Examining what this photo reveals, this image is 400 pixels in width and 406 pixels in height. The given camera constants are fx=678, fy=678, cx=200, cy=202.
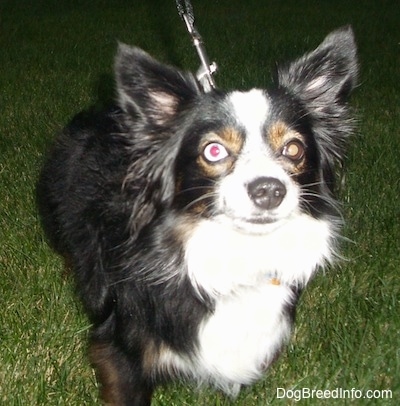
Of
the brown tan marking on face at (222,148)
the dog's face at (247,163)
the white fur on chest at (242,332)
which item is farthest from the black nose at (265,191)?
the white fur on chest at (242,332)

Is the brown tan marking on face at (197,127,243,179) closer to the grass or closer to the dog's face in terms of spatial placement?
the dog's face

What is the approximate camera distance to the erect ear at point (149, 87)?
221cm

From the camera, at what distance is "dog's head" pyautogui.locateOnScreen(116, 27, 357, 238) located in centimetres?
222

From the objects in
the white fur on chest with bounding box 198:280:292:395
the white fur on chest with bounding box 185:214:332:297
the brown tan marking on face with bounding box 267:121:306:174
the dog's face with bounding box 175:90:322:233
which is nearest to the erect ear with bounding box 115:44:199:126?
the dog's face with bounding box 175:90:322:233

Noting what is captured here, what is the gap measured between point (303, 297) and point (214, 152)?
1271mm

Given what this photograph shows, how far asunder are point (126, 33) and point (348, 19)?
3.94 metres

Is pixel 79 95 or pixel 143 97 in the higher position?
pixel 143 97

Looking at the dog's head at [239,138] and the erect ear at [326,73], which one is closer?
the dog's head at [239,138]

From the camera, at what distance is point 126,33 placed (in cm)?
1023

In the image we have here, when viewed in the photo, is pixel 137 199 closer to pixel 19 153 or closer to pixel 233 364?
pixel 233 364

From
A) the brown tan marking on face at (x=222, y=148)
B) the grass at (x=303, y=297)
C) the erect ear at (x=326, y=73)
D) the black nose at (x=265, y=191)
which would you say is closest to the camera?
the black nose at (x=265, y=191)

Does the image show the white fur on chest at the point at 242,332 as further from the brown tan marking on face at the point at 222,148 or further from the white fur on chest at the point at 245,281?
the brown tan marking on face at the point at 222,148

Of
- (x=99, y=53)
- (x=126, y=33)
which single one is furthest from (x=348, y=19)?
(x=99, y=53)

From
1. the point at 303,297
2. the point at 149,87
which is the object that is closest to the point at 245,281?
the point at 149,87
